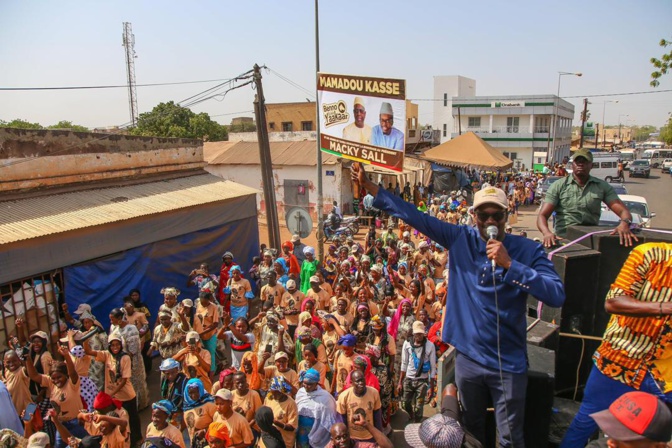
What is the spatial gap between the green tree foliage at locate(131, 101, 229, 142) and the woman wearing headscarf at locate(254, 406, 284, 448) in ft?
113

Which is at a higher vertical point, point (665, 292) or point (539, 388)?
point (665, 292)

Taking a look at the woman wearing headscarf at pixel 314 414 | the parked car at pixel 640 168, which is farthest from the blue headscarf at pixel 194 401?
the parked car at pixel 640 168

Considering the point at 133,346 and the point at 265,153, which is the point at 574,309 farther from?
the point at 265,153

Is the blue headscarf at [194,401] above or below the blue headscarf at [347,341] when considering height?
below

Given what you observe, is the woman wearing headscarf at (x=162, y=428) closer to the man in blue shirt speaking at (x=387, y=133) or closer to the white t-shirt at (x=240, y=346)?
the white t-shirt at (x=240, y=346)

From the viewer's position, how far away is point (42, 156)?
8.41 m

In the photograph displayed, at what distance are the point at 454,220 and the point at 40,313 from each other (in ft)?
39.2

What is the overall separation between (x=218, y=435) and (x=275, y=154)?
18.2 m

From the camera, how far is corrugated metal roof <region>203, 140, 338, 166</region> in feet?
67.1

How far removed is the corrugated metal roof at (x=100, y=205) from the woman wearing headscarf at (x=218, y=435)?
13.8 feet

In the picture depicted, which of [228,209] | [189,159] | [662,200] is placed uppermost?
[189,159]

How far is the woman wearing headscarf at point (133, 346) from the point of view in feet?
20.7

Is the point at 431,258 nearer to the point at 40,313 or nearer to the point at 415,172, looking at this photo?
the point at 40,313

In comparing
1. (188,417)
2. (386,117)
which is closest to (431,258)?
(386,117)
